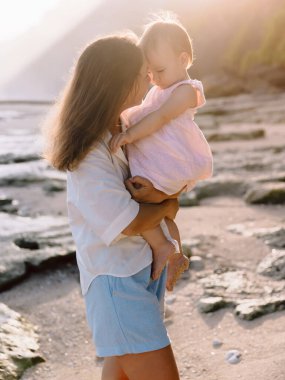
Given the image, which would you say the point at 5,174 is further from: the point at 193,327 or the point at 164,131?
the point at 164,131

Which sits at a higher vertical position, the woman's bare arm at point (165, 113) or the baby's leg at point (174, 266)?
the woman's bare arm at point (165, 113)

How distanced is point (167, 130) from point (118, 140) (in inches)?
9.4

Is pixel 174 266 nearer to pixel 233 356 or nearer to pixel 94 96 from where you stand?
pixel 94 96

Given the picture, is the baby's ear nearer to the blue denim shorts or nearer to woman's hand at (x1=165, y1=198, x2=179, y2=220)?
woman's hand at (x1=165, y1=198, x2=179, y2=220)

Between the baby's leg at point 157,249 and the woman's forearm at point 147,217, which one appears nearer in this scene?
the woman's forearm at point 147,217

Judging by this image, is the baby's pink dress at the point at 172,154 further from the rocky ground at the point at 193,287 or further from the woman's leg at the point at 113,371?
the rocky ground at the point at 193,287

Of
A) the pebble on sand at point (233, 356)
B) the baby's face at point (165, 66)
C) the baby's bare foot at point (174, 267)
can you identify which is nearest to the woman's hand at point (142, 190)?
the baby's bare foot at point (174, 267)

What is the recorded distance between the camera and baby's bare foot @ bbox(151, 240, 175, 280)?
210 centimetres

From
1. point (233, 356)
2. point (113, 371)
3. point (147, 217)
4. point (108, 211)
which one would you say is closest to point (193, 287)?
point (233, 356)

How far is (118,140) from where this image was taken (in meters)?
2.04

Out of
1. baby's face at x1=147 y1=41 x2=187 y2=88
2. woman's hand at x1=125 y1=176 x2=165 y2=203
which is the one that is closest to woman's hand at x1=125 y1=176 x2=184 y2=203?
woman's hand at x1=125 y1=176 x2=165 y2=203

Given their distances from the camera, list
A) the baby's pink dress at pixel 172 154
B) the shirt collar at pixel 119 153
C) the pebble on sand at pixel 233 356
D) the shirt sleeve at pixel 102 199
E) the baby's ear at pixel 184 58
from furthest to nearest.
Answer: the pebble on sand at pixel 233 356 → the baby's ear at pixel 184 58 → the baby's pink dress at pixel 172 154 → the shirt collar at pixel 119 153 → the shirt sleeve at pixel 102 199

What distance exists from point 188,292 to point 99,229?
2.39 m

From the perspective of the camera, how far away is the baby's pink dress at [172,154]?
2166mm
